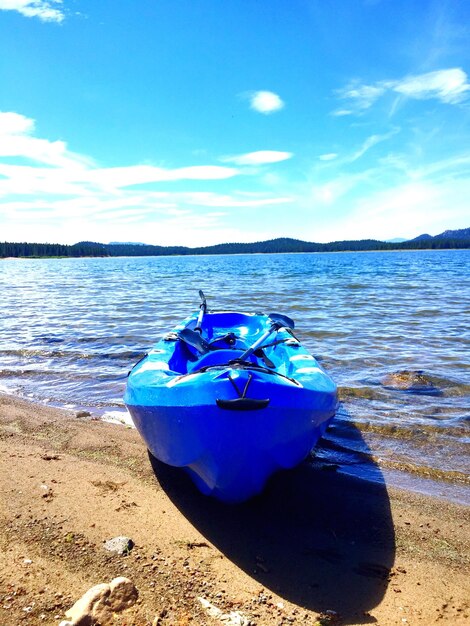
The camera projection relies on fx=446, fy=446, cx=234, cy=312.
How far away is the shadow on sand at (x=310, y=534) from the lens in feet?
8.33

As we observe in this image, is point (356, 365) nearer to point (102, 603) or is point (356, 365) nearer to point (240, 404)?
point (240, 404)

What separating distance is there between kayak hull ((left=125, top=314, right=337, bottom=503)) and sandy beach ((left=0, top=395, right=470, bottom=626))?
37 cm

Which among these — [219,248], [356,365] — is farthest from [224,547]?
[219,248]

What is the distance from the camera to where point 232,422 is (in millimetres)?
2814

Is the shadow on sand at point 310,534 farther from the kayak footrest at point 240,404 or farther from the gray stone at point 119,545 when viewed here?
the kayak footrest at point 240,404

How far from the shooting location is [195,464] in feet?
10.4

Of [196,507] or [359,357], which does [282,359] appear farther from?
[359,357]

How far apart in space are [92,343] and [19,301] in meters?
10.5

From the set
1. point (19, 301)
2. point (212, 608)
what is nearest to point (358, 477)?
point (212, 608)

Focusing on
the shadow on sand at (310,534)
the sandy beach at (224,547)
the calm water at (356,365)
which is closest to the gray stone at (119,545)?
the sandy beach at (224,547)

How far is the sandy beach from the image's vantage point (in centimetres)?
234

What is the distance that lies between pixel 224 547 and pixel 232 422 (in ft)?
2.73

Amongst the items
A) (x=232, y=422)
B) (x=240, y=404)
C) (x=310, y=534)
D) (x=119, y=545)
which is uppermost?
(x=240, y=404)

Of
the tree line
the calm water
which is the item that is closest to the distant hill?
the tree line
